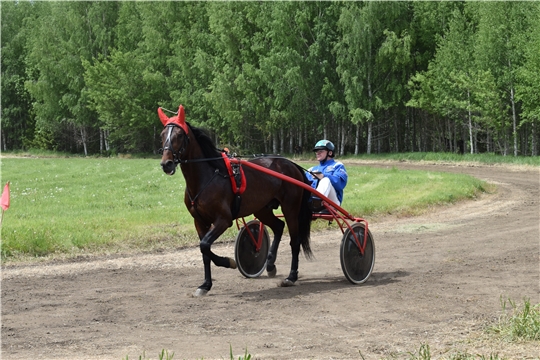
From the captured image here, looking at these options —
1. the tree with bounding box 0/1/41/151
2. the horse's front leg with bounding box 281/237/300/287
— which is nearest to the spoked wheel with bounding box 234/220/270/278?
the horse's front leg with bounding box 281/237/300/287

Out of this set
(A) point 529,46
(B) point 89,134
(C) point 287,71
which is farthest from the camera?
(B) point 89,134

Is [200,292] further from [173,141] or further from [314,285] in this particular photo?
[173,141]

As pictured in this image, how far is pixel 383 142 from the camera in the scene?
47656 mm

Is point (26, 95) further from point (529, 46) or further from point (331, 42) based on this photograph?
point (529, 46)

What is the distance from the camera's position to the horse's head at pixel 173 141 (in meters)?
7.88

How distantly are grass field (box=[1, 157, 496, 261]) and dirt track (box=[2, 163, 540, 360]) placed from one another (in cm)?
87

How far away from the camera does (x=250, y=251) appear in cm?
963

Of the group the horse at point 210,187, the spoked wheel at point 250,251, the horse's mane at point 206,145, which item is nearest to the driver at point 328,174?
the horse at point 210,187

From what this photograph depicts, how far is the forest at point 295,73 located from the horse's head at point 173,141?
82.0 ft

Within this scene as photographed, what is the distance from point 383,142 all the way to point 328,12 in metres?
10.5

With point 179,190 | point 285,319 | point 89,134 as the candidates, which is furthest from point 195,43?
point 285,319

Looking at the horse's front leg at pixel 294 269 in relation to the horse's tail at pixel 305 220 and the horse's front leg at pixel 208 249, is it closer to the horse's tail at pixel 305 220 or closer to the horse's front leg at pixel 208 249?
the horse's tail at pixel 305 220

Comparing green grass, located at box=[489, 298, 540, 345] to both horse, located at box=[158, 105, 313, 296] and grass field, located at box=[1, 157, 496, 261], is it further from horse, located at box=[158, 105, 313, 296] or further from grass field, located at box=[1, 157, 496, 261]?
grass field, located at box=[1, 157, 496, 261]

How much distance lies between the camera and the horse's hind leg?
9.69m
